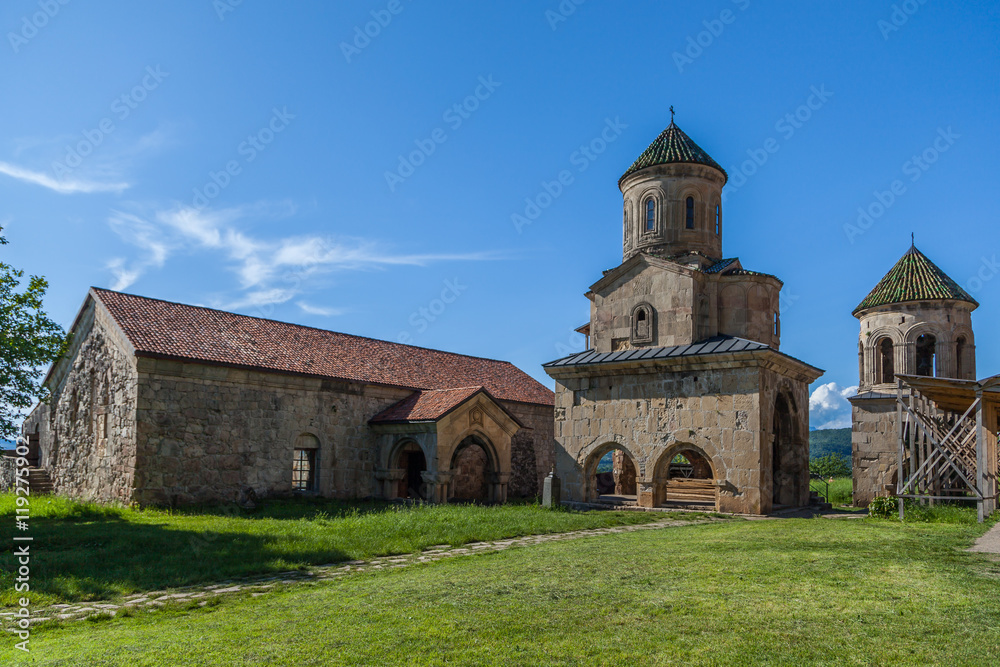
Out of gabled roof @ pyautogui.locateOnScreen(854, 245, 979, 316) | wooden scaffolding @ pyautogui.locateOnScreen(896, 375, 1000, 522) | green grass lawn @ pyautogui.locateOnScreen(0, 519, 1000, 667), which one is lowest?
green grass lawn @ pyautogui.locateOnScreen(0, 519, 1000, 667)

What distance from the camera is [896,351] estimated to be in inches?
979

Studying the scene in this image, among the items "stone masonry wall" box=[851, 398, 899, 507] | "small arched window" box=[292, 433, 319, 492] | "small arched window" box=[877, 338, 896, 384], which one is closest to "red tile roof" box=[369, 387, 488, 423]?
"small arched window" box=[292, 433, 319, 492]

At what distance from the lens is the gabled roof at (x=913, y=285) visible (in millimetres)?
24453

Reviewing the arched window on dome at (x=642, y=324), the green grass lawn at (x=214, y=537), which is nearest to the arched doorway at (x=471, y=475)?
the green grass lawn at (x=214, y=537)

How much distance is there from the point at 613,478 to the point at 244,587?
70.5ft

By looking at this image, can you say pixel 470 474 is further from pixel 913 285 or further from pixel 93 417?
pixel 913 285

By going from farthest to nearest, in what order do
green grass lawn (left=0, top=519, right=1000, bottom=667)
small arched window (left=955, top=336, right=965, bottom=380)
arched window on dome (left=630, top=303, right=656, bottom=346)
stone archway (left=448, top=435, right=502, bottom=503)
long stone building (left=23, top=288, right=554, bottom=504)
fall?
stone archway (left=448, top=435, right=502, bottom=503)
small arched window (left=955, top=336, right=965, bottom=380)
arched window on dome (left=630, top=303, right=656, bottom=346)
long stone building (left=23, top=288, right=554, bottom=504)
green grass lawn (left=0, top=519, right=1000, bottom=667)

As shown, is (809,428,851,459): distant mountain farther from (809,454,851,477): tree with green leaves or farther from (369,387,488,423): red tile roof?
(369,387,488,423): red tile roof

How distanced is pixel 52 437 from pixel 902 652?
79.7 ft

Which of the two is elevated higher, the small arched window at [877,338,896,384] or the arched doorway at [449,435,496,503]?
the small arched window at [877,338,896,384]

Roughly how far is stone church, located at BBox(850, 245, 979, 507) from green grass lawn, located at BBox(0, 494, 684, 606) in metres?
10.7

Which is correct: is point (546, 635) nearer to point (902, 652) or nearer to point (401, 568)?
point (902, 652)

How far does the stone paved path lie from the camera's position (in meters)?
7.54

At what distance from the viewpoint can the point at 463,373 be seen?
28.7 metres
